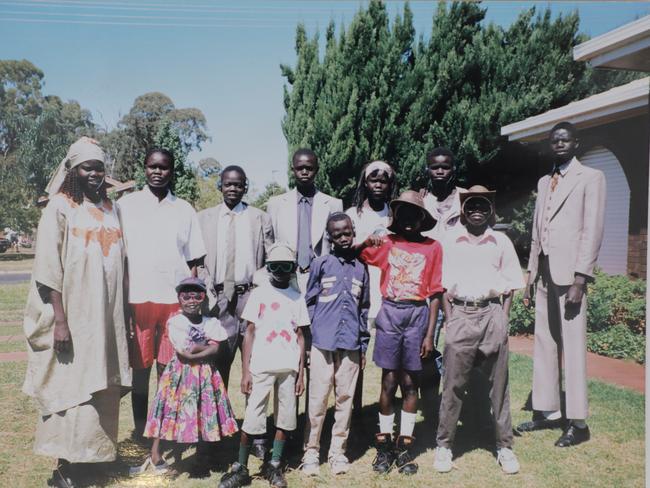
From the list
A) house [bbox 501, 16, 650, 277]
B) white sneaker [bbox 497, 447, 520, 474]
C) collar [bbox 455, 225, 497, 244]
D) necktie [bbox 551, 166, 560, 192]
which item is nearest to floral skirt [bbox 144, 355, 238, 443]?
white sneaker [bbox 497, 447, 520, 474]

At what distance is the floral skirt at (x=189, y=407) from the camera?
135 inches

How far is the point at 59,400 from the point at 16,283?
13.6 meters

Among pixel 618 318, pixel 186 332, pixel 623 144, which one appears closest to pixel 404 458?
pixel 186 332

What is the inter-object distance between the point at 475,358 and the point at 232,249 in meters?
1.97

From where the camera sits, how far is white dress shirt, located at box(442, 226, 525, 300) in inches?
144

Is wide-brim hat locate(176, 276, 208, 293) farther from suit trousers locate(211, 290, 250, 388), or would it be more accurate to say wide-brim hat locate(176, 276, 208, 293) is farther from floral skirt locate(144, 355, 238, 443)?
floral skirt locate(144, 355, 238, 443)

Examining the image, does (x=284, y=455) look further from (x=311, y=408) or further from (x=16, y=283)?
(x=16, y=283)

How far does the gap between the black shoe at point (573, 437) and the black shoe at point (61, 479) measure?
11.5 feet

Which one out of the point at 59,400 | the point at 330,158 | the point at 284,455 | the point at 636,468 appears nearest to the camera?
the point at 59,400

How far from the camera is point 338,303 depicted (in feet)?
11.8

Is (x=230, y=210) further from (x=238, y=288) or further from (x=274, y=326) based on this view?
(x=274, y=326)

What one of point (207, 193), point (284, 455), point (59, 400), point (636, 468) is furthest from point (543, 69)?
point (59, 400)

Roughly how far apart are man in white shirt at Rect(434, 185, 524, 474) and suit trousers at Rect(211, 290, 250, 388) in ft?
5.01

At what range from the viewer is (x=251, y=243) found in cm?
397
